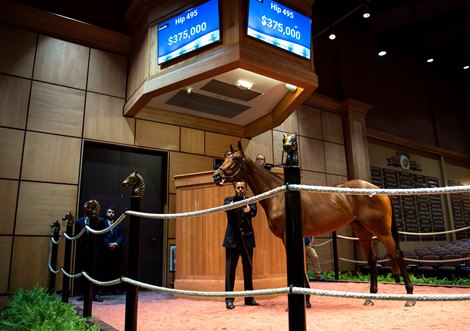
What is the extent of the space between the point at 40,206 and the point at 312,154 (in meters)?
6.32

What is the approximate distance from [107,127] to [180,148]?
56.6 inches

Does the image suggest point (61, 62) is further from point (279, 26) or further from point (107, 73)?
point (279, 26)

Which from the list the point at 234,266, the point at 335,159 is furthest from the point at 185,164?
the point at 335,159

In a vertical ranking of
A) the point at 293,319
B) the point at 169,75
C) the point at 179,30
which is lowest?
the point at 293,319

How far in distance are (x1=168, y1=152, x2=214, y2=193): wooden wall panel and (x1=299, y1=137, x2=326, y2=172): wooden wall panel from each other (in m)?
2.74

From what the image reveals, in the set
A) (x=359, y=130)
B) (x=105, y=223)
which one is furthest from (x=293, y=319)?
(x=359, y=130)

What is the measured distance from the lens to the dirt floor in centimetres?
297

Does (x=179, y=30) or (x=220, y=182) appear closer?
(x=220, y=182)

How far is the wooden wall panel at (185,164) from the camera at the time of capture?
7.00 meters

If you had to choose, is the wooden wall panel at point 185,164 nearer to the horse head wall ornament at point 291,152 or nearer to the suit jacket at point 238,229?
the suit jacket at point 238,229

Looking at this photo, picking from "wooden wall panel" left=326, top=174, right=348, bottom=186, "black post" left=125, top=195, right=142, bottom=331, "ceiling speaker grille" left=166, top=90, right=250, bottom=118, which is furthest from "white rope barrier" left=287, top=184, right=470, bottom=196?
"wooden wall panel" left=326, top=174, right=348, bottom=186

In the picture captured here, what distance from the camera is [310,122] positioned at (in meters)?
9.50

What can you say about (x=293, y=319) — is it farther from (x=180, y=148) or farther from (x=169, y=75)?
(x=180, y=148)

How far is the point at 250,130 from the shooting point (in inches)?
317
